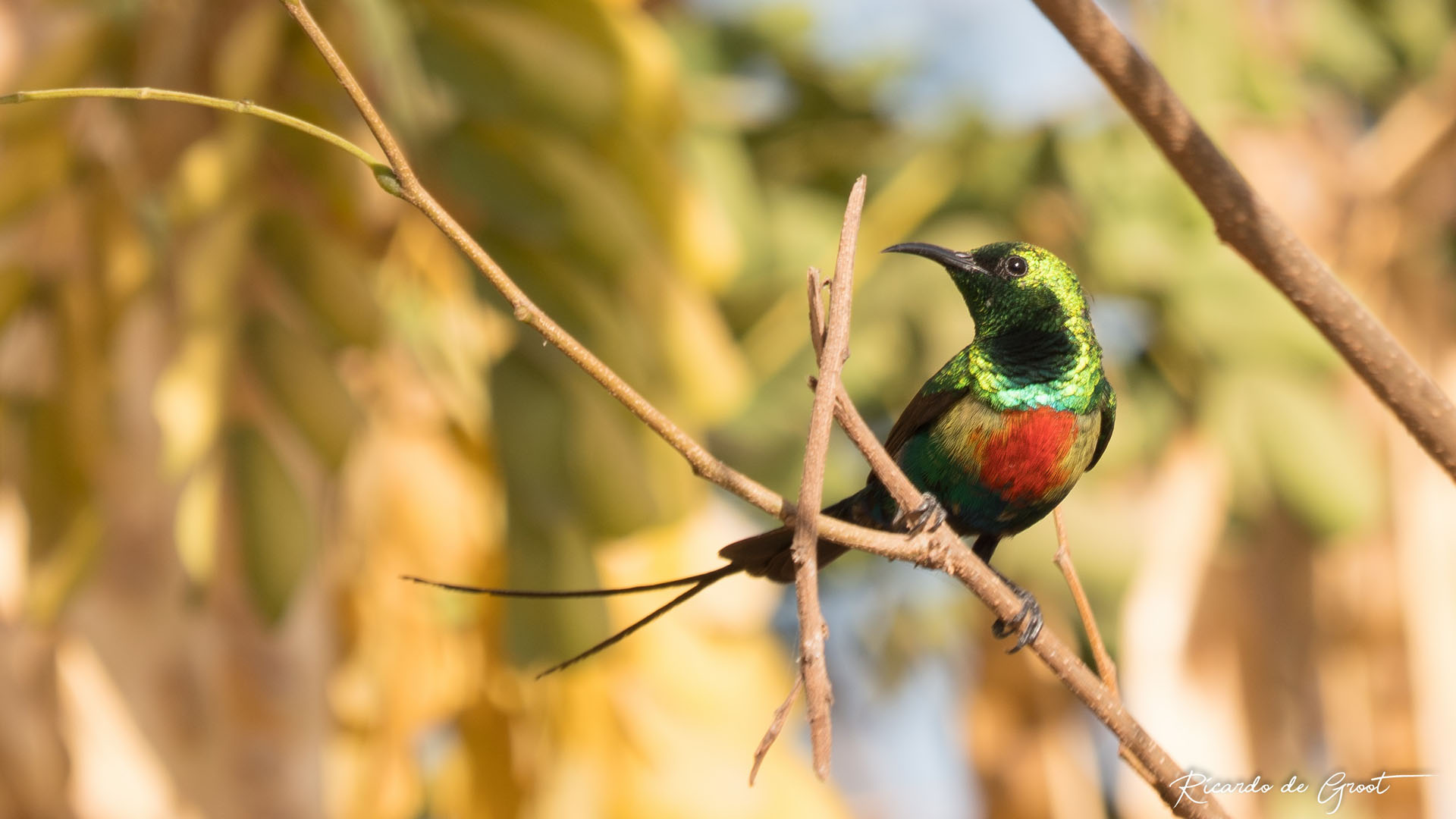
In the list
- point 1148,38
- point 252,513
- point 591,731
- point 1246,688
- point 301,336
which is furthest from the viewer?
point 1246,688

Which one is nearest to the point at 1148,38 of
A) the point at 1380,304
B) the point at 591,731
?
the point at 1380,304

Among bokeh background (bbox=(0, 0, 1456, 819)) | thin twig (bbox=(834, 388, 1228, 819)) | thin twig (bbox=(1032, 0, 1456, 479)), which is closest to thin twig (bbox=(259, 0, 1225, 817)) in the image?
thin twig (bbox=(834, 388, 1228, 819))

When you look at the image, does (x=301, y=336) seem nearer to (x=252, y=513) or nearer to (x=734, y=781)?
(x=252, y=513)

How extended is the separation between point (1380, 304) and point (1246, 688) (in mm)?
1258

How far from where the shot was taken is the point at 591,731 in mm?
2098

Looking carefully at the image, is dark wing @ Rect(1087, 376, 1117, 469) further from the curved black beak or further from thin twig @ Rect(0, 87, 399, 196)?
thin twig @ Rect(0, 87, 399, 196)

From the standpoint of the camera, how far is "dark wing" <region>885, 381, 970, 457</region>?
73cm

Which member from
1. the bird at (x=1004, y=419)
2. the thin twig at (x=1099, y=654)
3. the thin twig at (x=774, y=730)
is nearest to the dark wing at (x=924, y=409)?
the bird at (x=1004, y=419)

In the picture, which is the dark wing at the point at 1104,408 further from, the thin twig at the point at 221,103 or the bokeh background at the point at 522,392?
the bokeh background at the point at 522,392

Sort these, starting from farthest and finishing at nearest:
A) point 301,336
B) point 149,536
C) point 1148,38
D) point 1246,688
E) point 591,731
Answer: point 1246,688, point 1148,38, point 149,536, point 591,731, point 301,336

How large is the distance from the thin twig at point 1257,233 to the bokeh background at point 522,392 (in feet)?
3.54

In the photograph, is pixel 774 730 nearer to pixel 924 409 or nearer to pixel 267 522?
pixel 924 409

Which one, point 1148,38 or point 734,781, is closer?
point 734,781

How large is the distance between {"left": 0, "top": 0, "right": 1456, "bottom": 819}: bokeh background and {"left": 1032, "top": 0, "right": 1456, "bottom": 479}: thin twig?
108 centimetres
